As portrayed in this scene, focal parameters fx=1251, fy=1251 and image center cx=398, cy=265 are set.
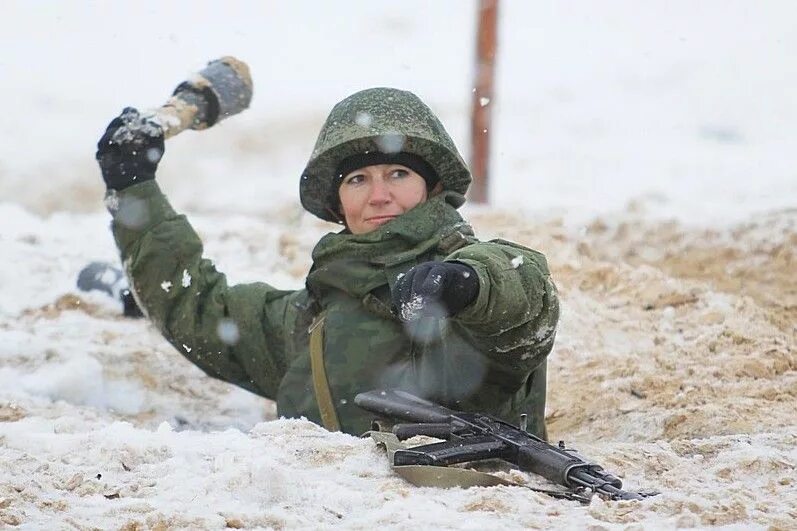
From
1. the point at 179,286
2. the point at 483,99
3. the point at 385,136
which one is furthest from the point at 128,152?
the point at 483,99

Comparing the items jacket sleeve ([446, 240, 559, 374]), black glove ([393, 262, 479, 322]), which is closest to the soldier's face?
jacket sleeve ([446, 240, 559, 374])

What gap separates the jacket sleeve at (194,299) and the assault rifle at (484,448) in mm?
1123

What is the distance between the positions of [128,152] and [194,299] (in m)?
0.55

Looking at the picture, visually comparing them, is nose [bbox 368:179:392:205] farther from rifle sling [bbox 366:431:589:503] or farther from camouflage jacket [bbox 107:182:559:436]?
rifle sling [bbox 366:431:589:503]

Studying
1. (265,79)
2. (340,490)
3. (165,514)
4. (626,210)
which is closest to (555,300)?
(340,490)

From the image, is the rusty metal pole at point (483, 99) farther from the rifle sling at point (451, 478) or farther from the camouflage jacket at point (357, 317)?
the rifle sling at point (451, 478)

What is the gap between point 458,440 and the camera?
2664mm

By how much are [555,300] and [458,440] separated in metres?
0.59

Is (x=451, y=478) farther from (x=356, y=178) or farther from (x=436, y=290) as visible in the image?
(x=356, y=178)

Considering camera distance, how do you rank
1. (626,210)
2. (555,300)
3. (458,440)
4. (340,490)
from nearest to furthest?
(340,490), (458,440), (555,300), (626,210)

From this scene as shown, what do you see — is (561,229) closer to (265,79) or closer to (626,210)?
(626,210)

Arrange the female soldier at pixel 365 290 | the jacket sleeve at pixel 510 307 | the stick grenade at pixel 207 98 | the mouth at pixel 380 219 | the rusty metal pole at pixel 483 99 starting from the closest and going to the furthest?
the jacket sleeve at pixel 510 307
the female soldier at pixel 365 290
the mouth at pixel 380 219
the stick grenade at pixel 207 98
the rusty metal pole at pixel 483 99

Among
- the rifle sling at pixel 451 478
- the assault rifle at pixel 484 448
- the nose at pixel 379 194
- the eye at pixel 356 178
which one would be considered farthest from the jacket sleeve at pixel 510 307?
the eye at pixel 356 178

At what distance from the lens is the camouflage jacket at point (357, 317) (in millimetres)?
3059
